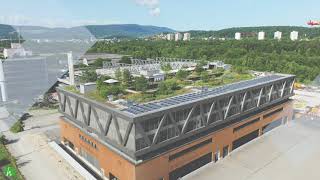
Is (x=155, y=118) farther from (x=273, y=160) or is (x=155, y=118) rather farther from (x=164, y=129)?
(x=273, y=160)

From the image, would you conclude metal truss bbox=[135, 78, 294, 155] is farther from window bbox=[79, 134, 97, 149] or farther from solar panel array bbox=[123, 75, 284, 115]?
window bbox=[79, 134, 97, 149]

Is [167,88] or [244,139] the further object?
[244,139]

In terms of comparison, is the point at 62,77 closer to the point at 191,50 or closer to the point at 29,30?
the point at 29,30

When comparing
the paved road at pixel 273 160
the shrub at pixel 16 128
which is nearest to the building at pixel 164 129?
the paved road at pixel 273 160

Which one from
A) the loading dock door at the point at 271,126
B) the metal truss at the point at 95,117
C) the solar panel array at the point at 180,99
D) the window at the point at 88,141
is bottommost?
the loading dock door at the point at 271,126

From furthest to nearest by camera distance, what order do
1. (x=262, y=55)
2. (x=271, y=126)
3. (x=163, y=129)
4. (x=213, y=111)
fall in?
(x=262, y=55)
(x=271, y=126)
(x=213, y=111)
(x=163, y=129)

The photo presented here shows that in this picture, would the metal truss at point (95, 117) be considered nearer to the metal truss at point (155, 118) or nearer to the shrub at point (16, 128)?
the metal truss at point (155, 118)

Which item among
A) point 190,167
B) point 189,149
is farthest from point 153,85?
point 190,167

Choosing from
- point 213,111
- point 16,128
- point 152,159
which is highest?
point 213,111

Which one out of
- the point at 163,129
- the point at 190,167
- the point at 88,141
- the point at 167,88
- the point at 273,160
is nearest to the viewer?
the point at 163,129
